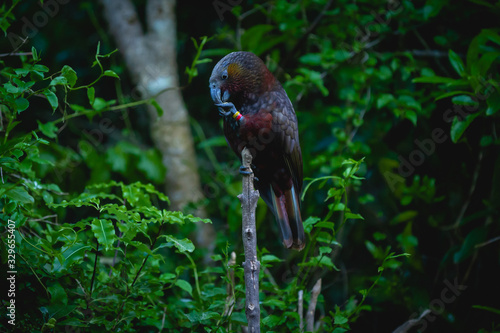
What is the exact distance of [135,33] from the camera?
2988 mm

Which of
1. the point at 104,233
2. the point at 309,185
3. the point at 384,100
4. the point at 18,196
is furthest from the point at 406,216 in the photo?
the point at 18,196

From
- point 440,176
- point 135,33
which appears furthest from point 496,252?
point 135,33

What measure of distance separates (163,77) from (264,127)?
1436 millimetres

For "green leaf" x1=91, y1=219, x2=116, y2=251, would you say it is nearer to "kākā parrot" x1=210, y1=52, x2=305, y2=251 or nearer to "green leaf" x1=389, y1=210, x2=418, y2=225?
"kākā parrot" x1=210, y1=52, x2=305, y2=251

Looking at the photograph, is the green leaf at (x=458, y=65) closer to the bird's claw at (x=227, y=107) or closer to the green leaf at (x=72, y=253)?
the bird's claw at (x=227, y=107)

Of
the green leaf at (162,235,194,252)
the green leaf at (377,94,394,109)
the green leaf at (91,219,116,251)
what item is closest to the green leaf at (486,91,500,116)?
the green leaf at (377,94,394,109)

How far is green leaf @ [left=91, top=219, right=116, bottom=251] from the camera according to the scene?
46.3 inches

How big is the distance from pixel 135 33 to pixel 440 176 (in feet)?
7.33

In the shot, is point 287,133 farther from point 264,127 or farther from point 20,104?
point 20,104

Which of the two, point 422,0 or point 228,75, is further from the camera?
point 422,0

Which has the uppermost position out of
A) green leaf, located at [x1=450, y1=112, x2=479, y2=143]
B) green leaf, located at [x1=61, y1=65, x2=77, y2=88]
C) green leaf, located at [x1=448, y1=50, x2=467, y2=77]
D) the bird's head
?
the bird's head

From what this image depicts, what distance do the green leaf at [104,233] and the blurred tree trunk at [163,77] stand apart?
164 cm

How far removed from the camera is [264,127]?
1724mm

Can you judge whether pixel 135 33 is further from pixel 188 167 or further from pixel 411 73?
pixel 411 73
